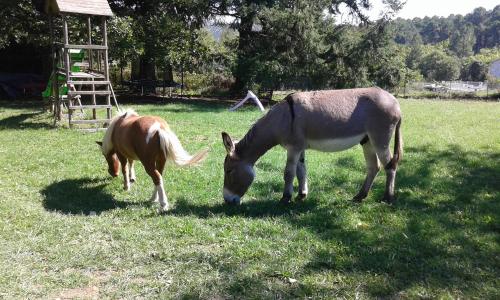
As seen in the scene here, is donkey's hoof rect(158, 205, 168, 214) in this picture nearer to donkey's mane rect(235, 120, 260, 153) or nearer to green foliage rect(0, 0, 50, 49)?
donkey's mane rect(235, 120, 260, 153)

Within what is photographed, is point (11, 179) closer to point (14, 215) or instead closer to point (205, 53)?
point (14, 215)

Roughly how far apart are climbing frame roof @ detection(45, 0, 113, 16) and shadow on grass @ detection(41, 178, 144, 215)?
7.43 m

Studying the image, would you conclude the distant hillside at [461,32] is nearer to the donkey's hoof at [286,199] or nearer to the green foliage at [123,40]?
the green foliage at [123,40]

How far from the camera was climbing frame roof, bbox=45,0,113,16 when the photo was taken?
43.3 ft

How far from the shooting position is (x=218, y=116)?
56.0 feet

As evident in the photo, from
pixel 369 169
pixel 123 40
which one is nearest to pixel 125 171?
pixel 369 169

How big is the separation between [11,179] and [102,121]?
5.82 meters

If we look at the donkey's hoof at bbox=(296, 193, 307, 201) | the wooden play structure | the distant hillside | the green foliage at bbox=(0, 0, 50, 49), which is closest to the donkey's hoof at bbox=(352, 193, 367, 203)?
the donkey's hoof at bbox=(296, 193, 307, 201)

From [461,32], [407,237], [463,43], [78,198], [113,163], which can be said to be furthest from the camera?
[461,32]

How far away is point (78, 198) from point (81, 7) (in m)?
8.70

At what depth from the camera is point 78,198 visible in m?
7.03

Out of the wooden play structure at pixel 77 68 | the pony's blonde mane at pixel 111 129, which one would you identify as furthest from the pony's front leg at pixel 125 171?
the wooden play structure at pixel 77 68

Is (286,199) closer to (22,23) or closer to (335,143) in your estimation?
(335,143)

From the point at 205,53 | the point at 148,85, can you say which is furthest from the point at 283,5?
the point at 148,85
